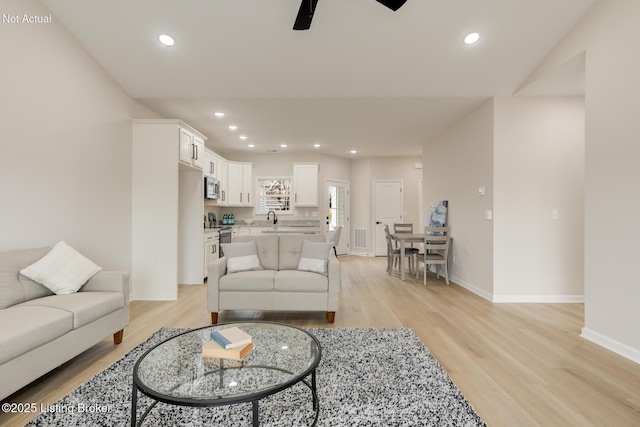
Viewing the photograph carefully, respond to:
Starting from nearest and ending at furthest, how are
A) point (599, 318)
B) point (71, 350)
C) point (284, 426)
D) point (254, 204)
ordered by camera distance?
point (284, 426), point (71, 350), point (599, 318), point (254, 204)

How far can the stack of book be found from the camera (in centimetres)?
163

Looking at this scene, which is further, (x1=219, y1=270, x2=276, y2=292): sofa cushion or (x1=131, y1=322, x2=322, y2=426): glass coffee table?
(x1=219, y1=270, x2=276, y2=292): sofa cushion

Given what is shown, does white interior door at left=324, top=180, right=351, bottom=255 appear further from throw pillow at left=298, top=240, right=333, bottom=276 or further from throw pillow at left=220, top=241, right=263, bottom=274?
throw pillow at left=220, top=241, right=263, bottom=274

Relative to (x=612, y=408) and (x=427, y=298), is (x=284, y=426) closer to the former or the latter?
(x=612, y=408)

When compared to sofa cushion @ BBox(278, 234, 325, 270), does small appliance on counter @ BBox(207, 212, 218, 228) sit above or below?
above

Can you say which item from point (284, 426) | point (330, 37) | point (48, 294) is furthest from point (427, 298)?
point (48, 294)

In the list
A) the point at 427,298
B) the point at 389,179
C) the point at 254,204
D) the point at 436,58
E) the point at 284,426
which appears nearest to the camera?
the point at 284,426

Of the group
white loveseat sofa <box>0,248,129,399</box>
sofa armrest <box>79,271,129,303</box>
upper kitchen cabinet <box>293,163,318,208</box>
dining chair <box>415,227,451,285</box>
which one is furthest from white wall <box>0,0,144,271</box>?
dining chair <box>415,227,451,285</box>

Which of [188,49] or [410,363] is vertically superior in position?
[188,49]

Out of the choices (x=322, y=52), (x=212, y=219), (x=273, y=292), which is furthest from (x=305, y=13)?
(x=212, y=219)

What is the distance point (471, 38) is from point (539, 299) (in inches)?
130

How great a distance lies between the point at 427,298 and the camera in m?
4.09

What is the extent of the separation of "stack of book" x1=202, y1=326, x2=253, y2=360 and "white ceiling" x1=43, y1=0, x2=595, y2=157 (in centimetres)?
291

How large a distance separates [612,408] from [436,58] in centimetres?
332
